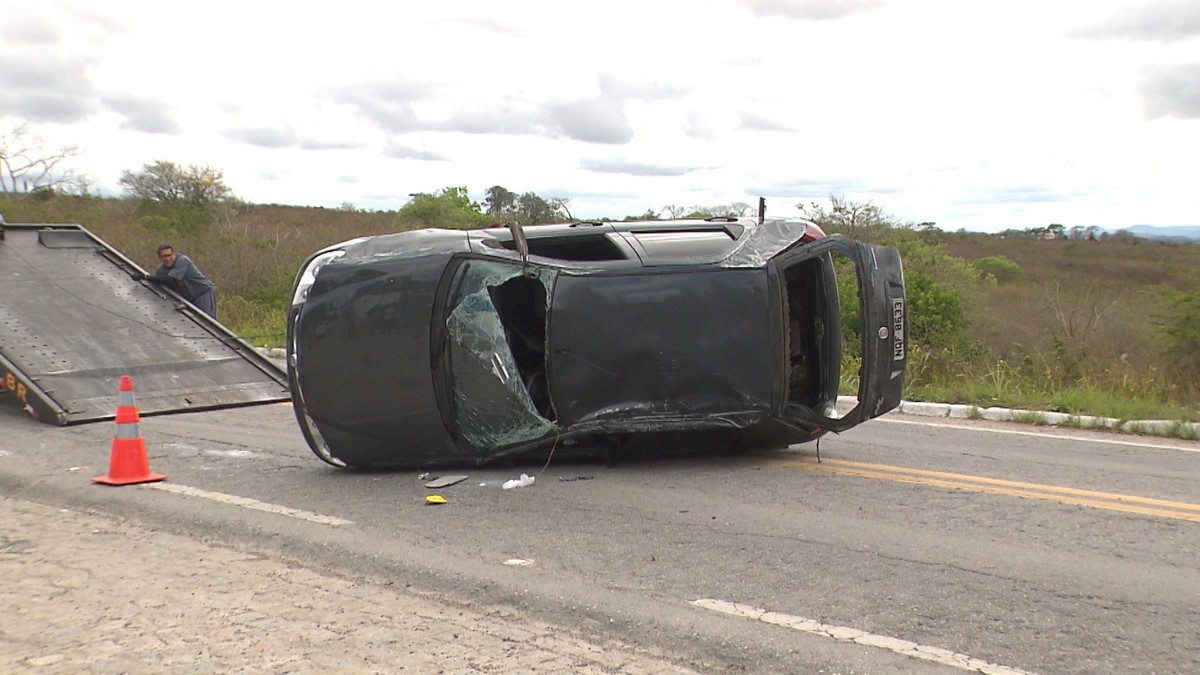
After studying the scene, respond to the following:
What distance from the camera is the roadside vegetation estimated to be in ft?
41.0

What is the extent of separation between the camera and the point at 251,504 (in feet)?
22.6

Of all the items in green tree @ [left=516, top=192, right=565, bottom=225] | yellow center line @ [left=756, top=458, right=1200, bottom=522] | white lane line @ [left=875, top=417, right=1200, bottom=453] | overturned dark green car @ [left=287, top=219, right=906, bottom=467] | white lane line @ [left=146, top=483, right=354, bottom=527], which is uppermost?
green tree @ [left=516, top=192, right=565, bottom=225]

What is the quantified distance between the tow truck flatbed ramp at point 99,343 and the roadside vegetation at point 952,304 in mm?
3192

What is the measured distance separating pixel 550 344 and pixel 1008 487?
10.9 ft

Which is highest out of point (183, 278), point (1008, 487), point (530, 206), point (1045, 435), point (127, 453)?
point (530, 206)

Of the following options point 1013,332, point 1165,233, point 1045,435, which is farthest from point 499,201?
point 1165,233

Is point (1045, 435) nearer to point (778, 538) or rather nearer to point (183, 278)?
point (778, 538)

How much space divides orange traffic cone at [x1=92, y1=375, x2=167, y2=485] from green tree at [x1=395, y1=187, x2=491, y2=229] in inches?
1026

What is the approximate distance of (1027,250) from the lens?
7212cm

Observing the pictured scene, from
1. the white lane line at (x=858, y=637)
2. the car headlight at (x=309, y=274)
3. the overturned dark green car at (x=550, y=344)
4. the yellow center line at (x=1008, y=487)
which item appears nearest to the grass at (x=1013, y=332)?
the yellow center line at (x=1008, y=487)

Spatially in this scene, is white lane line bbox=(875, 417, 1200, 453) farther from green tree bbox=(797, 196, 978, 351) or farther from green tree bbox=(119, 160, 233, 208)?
green tree bbox=(119, 160, 233, 208)

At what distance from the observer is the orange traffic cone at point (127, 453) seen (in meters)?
7.50

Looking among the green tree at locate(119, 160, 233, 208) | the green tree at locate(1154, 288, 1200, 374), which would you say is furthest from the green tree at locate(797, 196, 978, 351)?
the green tree at locate(119, 160, 233, 208)

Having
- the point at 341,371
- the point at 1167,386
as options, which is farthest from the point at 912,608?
the point at 1167,386
